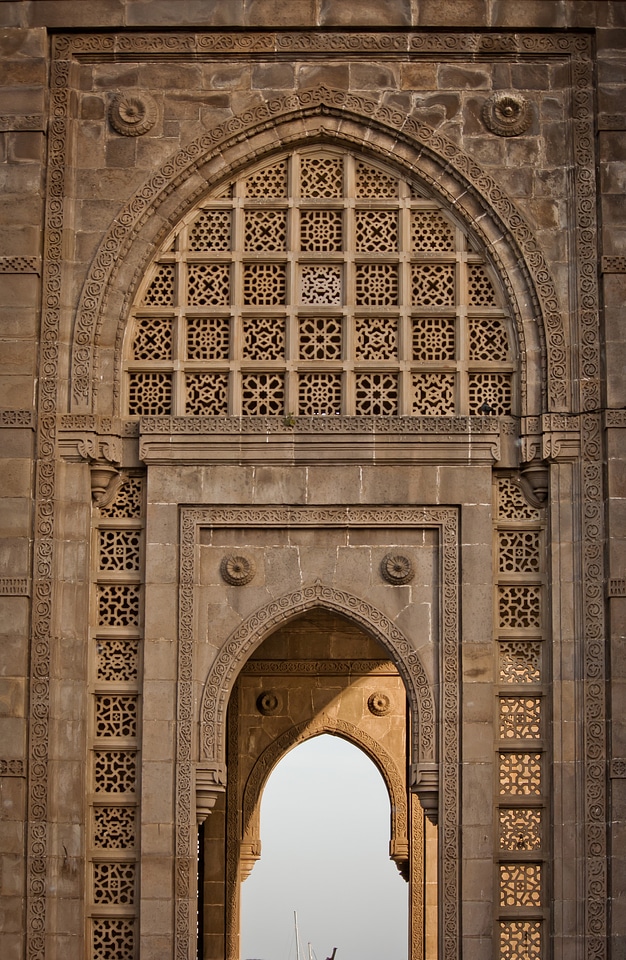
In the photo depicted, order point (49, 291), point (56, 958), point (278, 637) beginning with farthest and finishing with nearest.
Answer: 1. point (278, 637)
2. point (49, 291)
3. point (56, 958)

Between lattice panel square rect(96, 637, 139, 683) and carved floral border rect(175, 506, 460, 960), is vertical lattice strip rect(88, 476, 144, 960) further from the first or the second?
carved floral border rect(175, 506, 460, 960)

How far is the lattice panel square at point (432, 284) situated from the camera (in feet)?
47.6

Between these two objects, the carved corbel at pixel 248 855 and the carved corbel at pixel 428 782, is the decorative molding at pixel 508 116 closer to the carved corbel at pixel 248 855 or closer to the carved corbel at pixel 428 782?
the carved corbel at pixel 428 782

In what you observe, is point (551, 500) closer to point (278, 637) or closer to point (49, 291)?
point (49, 291)

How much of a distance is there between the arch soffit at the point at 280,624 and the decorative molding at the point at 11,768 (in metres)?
1.25

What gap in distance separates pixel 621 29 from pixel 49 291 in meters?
4.58

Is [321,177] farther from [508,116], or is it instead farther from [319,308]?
[508,116]

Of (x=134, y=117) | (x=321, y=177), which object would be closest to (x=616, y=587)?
(x=321, y=177)

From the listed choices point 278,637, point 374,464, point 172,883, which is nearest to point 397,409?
point 374,464

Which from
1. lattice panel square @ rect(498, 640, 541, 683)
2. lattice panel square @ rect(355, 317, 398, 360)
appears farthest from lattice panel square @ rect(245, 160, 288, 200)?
lattice panel square @ rect(498, 640, 541, 683)

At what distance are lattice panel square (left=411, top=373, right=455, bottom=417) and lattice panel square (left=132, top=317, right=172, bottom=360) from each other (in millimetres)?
1821

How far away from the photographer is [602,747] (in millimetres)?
13586

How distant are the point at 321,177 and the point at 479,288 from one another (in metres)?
1.45

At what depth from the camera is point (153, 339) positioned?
1454 centimetres
